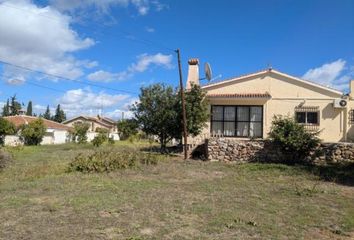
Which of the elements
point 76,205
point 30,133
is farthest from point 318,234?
point 30,133

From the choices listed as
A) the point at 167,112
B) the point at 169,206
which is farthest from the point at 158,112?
the point at 169,206

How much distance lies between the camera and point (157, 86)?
75.9 ft

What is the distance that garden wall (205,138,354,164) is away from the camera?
18344 millimetres

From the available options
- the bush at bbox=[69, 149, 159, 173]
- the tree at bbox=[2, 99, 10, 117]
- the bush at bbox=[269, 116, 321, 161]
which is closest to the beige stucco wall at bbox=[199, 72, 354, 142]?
the bush at bbox=[269, 116, 321, 161]

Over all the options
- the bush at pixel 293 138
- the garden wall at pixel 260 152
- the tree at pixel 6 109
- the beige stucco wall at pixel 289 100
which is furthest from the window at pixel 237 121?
the tree at pixel 6 109

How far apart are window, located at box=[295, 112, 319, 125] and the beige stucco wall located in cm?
29

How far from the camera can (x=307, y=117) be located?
22469 millimetres

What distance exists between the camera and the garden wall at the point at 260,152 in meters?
18.3

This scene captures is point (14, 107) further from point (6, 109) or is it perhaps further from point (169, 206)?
point (169, 206)

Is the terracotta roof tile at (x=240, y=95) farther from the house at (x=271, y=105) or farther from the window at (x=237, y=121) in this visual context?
the window at (x=237, y=121)

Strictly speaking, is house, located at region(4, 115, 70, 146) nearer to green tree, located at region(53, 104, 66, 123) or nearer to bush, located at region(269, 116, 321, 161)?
bush, located at region(269, 116, 321, 161)

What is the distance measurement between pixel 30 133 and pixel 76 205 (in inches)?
1452

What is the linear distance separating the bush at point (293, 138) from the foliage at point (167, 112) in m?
4.54

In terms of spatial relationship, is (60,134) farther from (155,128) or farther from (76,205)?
(76,205)
